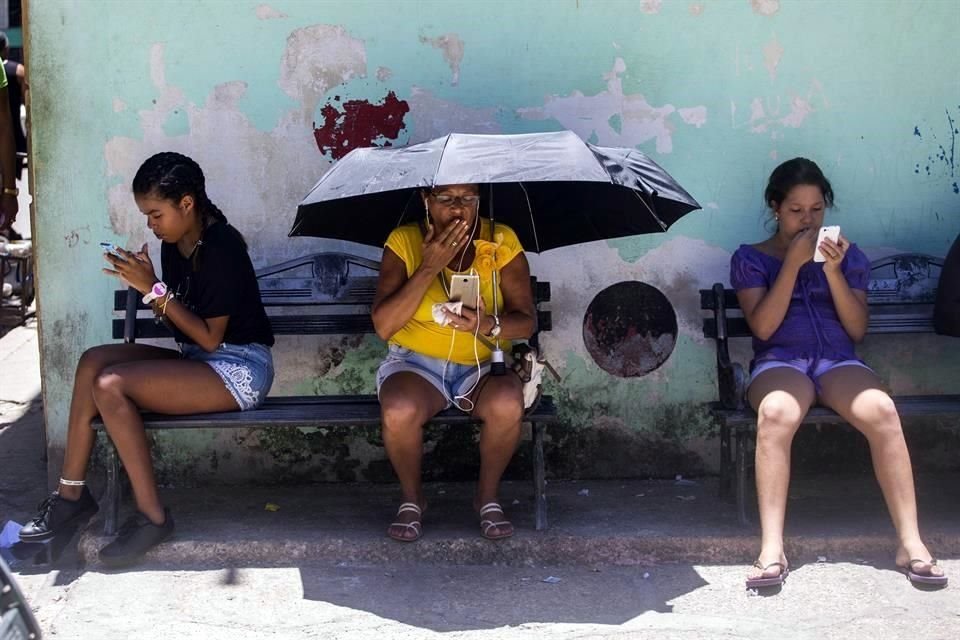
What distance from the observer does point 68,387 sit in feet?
17.3

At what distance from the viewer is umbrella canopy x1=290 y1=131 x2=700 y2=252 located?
394 cm

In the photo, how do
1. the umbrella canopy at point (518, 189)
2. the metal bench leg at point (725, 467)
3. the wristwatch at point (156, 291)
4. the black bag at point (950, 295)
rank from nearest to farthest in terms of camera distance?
the umbrella canopy at point (518, 189) → the wristwatch at point (156, 291) → the black bag at point (950, 295) → the metal bench leg at point (725, 467)

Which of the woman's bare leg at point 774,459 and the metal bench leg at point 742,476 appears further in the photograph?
the metal bench leg at point 742,476

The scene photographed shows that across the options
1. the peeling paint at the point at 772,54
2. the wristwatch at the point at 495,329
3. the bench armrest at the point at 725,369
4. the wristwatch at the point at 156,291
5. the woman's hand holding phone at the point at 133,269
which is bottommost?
the bench armrest at the point at 725,369

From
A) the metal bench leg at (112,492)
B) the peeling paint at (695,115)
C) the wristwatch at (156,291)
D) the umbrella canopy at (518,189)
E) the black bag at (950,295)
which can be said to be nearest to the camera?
the umbrella canopy at (518,189)

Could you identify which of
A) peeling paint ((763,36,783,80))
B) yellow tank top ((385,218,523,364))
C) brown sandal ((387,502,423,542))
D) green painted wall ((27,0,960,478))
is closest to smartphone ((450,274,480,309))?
yellow tank top ((385,218,523,364))

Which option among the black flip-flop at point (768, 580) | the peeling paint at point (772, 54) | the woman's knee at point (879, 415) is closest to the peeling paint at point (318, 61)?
the peeling paint at point (772, 54)

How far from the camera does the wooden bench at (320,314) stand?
464 cm

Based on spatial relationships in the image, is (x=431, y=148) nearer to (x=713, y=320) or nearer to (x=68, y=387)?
(x=713, y=320)

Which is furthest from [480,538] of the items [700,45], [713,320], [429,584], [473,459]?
[700,45]

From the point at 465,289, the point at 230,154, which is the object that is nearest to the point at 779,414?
the point at 465,289

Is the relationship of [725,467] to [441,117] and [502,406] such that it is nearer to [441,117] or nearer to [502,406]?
[502,406]

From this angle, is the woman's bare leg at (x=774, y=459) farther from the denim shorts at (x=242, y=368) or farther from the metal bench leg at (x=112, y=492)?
the metal bench leg at (x=112, y=492)

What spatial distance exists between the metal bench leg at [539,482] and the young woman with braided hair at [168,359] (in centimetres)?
110
